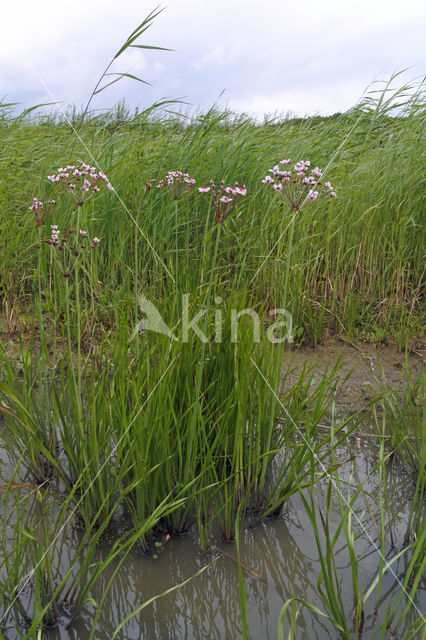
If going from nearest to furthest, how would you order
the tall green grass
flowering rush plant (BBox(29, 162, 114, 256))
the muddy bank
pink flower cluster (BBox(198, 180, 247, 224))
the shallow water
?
the shallow water
pink flower cluster (BBox(198, 180, 247, 224))
flowering rush plant (BBox(29, 162, 114, 256))
the muddy bank
the tall green grass

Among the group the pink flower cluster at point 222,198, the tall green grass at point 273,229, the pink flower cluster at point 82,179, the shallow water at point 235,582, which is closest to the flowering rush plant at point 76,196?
the pink flower cluster at point 82,179

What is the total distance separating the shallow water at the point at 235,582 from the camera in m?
1.37

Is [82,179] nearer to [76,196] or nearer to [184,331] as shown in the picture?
[76,196]

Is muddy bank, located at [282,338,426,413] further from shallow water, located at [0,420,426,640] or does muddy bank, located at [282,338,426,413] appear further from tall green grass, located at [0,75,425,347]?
shallow water, located at [0,420,426,640]

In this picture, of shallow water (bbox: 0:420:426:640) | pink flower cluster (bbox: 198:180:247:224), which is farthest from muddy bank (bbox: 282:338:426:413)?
pink flower cluster (bbox: 198:180:247:224)

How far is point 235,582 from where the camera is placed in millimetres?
1523

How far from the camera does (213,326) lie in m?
1.99

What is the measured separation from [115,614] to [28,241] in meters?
2.55

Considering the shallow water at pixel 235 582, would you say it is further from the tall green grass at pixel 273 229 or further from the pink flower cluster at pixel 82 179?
the tall green grass at pixel 273 229

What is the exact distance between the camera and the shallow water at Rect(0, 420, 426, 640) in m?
1.37

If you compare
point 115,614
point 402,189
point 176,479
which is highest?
point 402,189

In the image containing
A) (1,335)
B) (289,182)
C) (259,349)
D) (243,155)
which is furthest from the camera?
(243,155)

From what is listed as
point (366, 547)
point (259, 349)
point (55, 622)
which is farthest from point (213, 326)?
point (55, 622)

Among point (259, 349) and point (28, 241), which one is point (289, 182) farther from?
point (28, 241)
